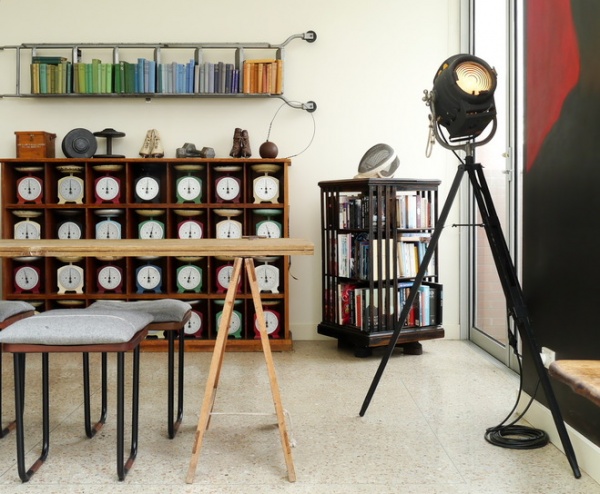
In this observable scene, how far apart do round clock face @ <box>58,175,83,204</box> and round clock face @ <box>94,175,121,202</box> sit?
0.13m

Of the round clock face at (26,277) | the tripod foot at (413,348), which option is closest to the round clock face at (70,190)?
the round clock face at (26,277)

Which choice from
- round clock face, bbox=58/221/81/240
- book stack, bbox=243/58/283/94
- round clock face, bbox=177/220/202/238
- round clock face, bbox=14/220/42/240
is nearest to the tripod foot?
round clock face, bbox=177/220/202/238

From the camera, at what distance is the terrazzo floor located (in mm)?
2295

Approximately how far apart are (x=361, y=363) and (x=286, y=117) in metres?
2.00

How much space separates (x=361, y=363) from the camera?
13.9 feet

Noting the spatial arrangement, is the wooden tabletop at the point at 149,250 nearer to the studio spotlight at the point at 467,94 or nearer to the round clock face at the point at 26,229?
the studio spotlight at the point at 467,94

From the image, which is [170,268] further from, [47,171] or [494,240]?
[494,240]

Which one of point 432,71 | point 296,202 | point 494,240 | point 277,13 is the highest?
point 277,13

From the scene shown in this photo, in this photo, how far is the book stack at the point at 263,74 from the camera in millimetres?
4883

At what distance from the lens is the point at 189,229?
4.80m

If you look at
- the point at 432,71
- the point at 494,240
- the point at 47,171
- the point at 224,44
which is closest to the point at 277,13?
the point at 224,44

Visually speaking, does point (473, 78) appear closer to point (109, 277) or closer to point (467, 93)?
point (467, 93)

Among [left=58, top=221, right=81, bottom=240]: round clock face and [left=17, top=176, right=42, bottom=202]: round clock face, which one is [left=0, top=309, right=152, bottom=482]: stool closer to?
[left=58, top=221, right=81, bottom=240]: round clock face

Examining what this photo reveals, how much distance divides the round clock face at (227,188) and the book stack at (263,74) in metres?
0.68
